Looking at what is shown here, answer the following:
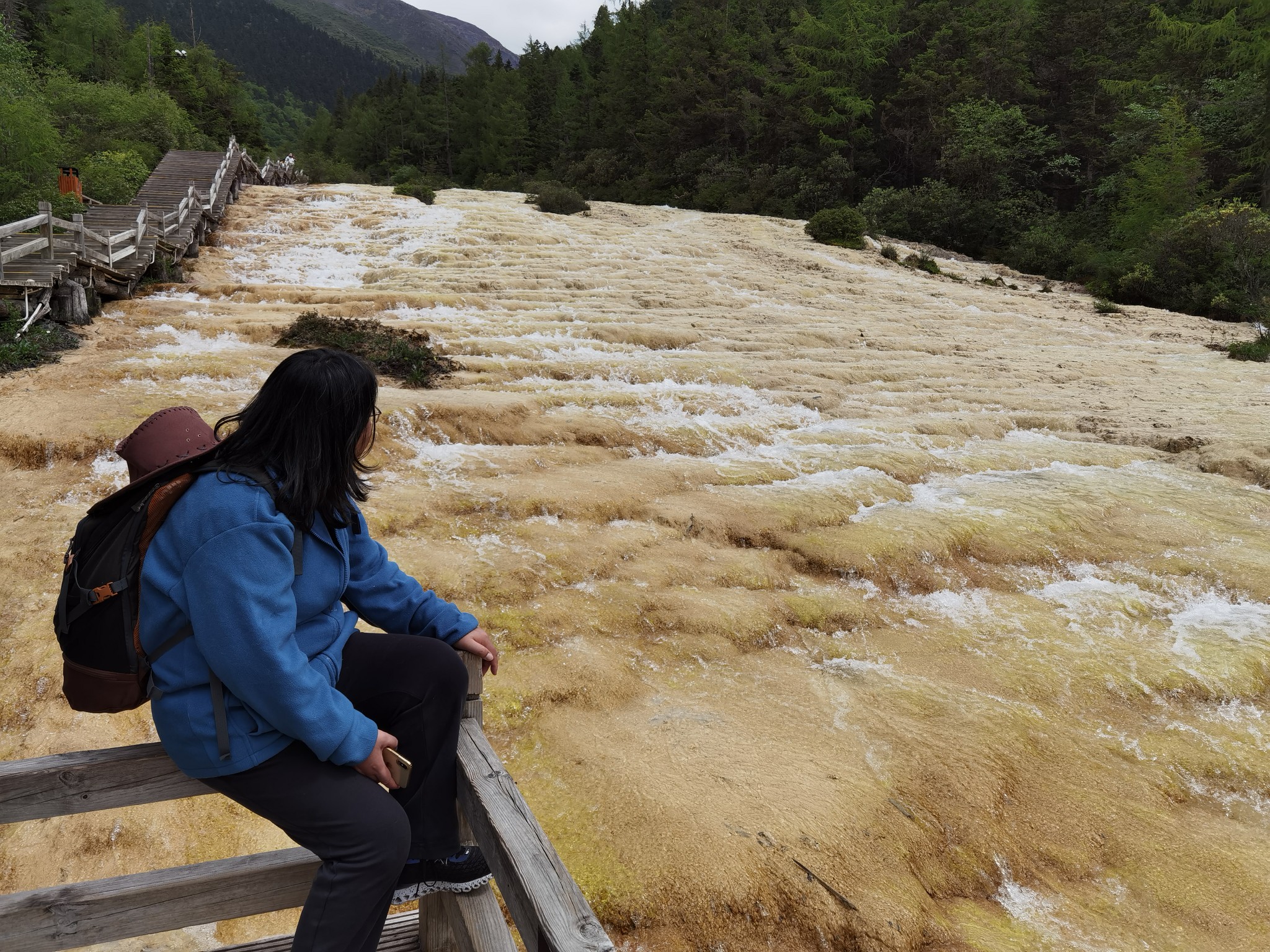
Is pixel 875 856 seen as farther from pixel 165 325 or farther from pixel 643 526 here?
pixel 165 325

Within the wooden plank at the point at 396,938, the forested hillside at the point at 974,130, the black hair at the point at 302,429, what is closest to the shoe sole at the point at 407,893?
the wooden plank at the point at 396,938

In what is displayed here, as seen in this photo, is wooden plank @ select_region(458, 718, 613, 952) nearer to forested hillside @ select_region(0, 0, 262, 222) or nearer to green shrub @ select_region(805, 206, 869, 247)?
forested hillside @ select_region(0, 0, 262, 222)

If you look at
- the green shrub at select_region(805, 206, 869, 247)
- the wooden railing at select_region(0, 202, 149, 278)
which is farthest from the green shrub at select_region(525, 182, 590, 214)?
the wooden railing at select_region(0, 202, 149, 278)

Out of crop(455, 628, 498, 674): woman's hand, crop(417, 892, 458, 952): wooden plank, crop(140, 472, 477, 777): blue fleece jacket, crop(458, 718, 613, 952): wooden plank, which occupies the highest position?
crop(140, 472, 477, 777): blue fleece jacket

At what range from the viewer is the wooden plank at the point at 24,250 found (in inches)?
321

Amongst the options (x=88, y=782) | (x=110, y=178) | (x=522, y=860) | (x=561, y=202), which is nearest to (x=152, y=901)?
(x=88, y=782)

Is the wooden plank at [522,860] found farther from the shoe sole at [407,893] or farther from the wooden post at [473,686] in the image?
the shoe sole at [407,893]

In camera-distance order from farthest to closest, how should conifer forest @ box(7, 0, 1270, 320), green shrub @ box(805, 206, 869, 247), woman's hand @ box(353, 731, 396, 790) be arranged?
green shrub @ box(805, 206, 869, 247), conifer forest @ box(7, 0, 1270, 320), woman's hand @ box(353, 731, 396, 790)

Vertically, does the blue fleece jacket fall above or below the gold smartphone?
above

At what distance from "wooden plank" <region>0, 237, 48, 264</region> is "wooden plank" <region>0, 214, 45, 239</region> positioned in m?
0.15

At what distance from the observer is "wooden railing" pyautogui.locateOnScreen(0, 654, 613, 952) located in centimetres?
174

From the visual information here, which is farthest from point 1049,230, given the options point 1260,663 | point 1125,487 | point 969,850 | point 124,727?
point 124,727

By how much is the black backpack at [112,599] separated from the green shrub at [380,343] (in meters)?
6.78

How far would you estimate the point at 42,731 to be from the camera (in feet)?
11.2
